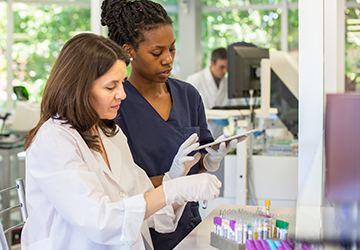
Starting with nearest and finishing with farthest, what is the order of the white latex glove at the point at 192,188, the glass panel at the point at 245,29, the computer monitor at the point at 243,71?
the white latex glove at the point at 192,188 → the computer monitor at the point at 243,71 → the glass panel at the point at 245,29

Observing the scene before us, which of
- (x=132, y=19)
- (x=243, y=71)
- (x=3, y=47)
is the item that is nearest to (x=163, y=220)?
(x=132, y=19)

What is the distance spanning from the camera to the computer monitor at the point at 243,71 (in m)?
2.69

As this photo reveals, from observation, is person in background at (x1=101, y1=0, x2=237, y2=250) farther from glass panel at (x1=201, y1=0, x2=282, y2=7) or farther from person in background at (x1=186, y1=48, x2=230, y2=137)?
glass panel at (x1=201, y1=0, x2=282, y2=7)

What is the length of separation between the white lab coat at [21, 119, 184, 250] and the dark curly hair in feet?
1.58

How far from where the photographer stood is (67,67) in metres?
1.02

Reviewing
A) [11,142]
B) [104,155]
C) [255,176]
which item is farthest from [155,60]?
[11,142]

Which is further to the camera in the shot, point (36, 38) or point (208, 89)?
point (36, 38)

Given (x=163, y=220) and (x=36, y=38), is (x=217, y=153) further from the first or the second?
(x=36, y=38)

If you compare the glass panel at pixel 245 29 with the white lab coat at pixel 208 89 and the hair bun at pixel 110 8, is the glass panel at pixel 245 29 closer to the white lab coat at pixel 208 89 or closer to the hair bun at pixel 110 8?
the white lab coat at pixel 208 89

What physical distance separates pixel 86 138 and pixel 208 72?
295 centimetres

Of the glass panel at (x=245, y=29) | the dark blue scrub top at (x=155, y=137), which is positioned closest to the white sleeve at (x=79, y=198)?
the dark blue scrub top at (x=155, y=137)

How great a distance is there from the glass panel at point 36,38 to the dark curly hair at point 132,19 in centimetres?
422

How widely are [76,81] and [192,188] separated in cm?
42

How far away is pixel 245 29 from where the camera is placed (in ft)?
18.4
